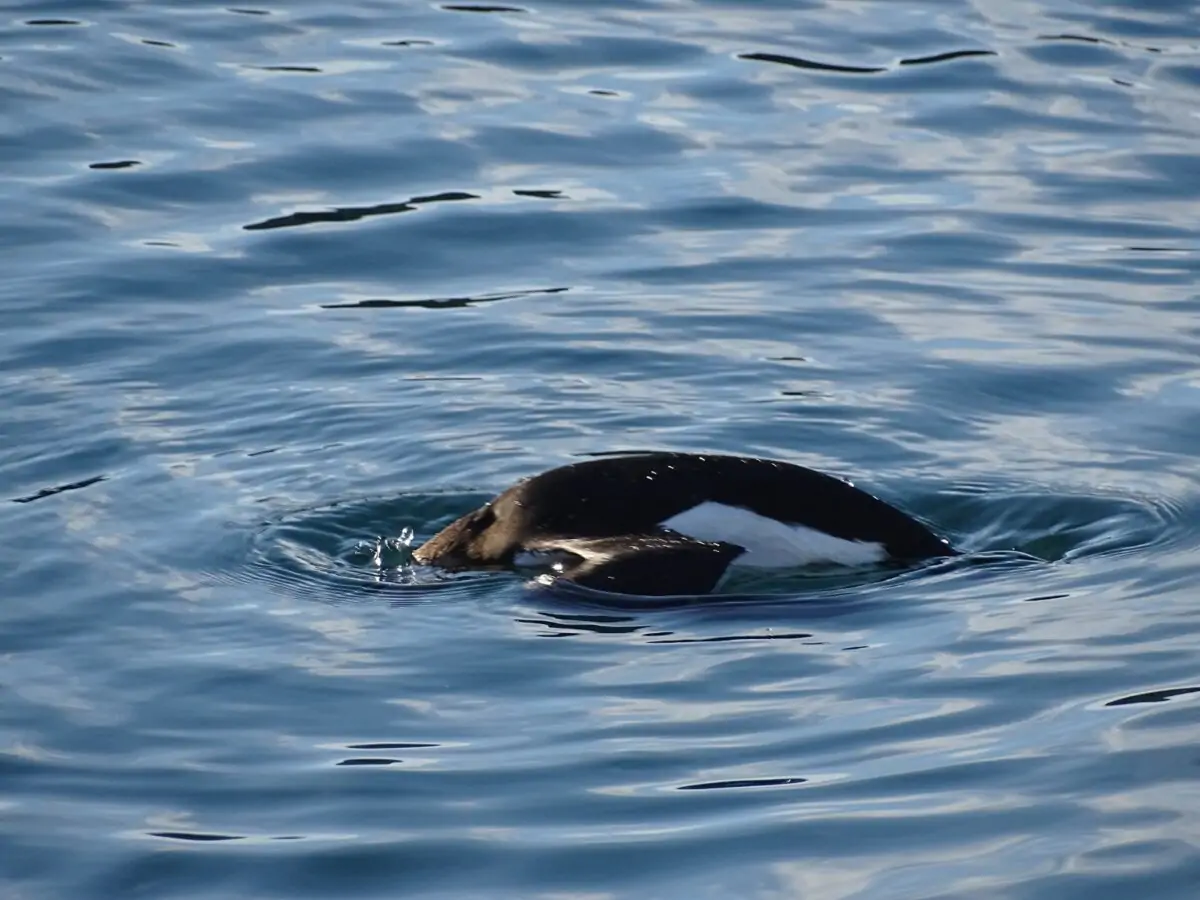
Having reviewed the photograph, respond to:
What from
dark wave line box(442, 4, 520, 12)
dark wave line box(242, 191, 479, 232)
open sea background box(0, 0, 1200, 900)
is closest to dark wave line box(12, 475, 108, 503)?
open sea background box(0, 0, 1200, 900)

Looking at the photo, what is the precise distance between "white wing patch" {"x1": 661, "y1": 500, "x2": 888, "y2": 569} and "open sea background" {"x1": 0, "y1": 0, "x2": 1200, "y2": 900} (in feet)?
0.47

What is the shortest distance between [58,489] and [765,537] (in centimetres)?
299

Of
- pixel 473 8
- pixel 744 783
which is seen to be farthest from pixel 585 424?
pixel 473 8

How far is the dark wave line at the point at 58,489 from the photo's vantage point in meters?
9.26

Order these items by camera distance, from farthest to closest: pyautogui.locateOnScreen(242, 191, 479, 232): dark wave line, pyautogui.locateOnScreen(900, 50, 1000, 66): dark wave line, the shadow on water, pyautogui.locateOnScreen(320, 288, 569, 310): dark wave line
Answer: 1. pyautogui.locateOnScreen(900, 50, 1000, 66): dark wave line
2. pyautogui.locateOnScreen(242, 191, 479, 232): dark wave line
3. pyautogui.locateOnScreen(320, 288, 569, 310): dark wave line
4. the shadow on water

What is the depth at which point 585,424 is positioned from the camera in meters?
10.2

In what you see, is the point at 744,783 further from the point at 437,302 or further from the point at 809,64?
the point at 809,64

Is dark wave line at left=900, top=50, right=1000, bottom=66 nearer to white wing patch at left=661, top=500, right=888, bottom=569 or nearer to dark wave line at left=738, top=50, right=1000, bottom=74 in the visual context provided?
dark wave line at left=738, top=50, right=1000, bottom=74

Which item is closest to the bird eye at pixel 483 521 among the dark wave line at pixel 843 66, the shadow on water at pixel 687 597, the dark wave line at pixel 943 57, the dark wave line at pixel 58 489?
the shadow on water at pixel 687 597

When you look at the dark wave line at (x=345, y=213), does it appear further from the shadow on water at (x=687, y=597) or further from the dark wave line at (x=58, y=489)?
the shadow on water at (x=687, y=597)

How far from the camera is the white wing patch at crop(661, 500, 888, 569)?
8.35 m

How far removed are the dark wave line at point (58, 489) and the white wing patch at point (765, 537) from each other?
2562 millimetres

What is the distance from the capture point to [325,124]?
15352 mm

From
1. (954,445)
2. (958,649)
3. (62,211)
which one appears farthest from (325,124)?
(958,649)
